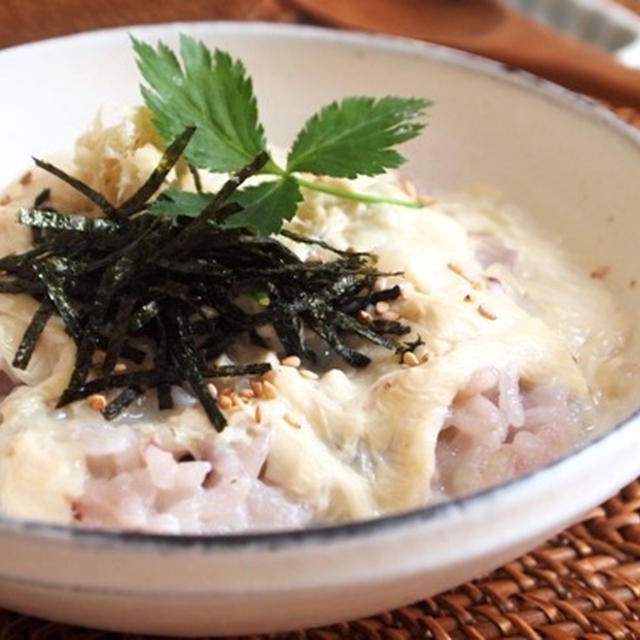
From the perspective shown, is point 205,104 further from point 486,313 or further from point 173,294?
point 486,313

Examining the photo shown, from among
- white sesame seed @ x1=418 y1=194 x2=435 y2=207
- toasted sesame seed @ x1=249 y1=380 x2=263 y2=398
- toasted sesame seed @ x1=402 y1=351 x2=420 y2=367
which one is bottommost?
toasted sesame seed @ x1=249 y1=380 x2=263 y2=398

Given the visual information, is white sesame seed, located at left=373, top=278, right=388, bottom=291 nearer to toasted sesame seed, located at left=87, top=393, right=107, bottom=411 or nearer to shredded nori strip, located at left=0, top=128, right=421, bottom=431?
shredded nori strip, located at left=0, top=128, right=421, bottom=431

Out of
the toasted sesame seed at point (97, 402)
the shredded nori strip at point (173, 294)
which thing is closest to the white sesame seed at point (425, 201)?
the shredded nori strip at point (173, 294)

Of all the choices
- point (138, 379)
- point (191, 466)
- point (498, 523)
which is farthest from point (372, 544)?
point (138, 379)

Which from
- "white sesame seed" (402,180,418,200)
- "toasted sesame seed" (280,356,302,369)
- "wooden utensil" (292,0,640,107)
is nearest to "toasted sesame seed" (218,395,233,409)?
"toasted sesame seed" (280,356,302,369)

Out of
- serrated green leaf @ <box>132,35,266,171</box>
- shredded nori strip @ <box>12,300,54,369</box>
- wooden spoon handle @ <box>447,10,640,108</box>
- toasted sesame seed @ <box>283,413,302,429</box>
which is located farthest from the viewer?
wooden spoon handle @ <box>447,10,640,108</box>

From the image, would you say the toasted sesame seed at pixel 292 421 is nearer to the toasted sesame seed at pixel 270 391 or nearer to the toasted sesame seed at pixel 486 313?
the toasted sesame seed at pixel 270 391

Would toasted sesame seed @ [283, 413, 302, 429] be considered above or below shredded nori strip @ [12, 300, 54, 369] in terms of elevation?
above
